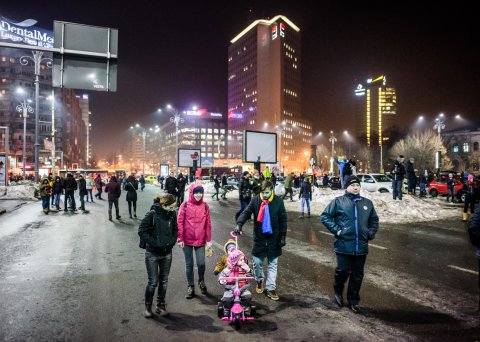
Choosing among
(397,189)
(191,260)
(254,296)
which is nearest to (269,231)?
(254,296)

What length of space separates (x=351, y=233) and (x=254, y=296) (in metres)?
1.94

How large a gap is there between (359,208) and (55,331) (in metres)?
4.47

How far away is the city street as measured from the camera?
4312 mm

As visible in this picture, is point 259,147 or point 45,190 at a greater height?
point 259,147

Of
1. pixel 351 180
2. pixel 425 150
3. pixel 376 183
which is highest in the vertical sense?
pixel 425 150

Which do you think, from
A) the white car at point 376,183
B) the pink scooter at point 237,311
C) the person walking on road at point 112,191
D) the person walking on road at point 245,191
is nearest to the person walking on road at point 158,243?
the pink scooter at point 237,311

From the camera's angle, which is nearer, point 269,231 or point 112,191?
point 269,231

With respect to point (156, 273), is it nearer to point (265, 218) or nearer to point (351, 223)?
point (265, 218)

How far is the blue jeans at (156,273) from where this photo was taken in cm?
491

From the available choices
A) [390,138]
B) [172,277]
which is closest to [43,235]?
[172,277]

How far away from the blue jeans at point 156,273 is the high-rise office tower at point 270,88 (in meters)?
148

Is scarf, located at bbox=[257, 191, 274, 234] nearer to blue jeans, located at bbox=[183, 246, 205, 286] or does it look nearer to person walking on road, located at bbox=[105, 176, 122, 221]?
blue jeans, located at bbox=[183, 246, 205, 286]

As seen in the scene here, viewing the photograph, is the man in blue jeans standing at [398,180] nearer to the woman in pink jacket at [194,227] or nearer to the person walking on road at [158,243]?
the woman in pink jacket at [194,227]

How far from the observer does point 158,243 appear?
16.1ft
